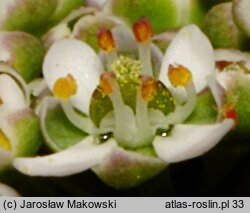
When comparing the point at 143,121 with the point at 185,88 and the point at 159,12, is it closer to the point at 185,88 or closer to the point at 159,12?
the point at 185,88

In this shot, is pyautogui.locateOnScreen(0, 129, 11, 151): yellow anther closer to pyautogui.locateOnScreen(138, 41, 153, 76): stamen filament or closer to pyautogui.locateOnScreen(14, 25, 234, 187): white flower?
pyautogui.locateOnScreen(14, 25, 234, 187): white flower

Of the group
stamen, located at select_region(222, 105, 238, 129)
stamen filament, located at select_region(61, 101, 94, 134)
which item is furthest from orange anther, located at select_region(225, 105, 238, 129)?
stamen filament, located at select_region(61, 101, 94, 134)

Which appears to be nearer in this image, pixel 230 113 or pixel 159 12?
pixel 230 113

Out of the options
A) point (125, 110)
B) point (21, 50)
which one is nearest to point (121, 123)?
point (125, 110)

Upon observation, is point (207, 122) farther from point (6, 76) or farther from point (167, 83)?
point (6, 76)

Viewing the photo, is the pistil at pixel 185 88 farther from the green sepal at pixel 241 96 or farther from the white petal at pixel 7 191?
the white petal at pixel 7 191
